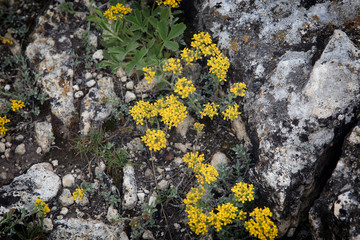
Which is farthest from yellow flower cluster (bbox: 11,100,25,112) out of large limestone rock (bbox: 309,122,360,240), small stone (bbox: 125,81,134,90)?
large limestone rock (bbox: 309,122,360,240)

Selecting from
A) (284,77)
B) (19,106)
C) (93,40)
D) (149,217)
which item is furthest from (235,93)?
(19,106)

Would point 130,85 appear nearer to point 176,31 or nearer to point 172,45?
point 172,45

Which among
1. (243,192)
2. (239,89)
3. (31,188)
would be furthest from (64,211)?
(239,89)

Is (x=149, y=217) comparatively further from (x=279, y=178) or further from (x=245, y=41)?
(x=245, y=41)

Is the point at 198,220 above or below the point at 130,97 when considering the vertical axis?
below

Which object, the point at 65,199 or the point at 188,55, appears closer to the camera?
the point at 65,199

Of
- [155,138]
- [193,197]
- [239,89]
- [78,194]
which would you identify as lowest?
[78,194]
